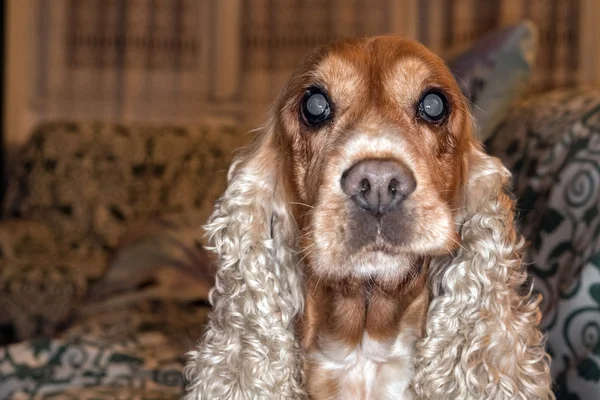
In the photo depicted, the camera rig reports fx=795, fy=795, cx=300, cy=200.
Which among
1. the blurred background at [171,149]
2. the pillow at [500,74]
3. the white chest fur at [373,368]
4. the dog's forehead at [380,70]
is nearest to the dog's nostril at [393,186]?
the dog's forehead at [380,70]

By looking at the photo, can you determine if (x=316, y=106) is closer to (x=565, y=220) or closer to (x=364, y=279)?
(x=364, y=279)

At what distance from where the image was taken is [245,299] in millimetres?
1502

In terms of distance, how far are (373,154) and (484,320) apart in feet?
1.34

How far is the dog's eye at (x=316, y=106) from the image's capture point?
1432mm

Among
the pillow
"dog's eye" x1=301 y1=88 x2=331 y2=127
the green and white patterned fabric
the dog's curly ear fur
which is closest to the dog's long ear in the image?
"dog's eye" x1=301 y1=88 x2=331 y2=127

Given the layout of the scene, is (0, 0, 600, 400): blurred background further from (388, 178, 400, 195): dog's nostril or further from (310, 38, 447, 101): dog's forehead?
(388, 178, 400, 195): dog's nostril

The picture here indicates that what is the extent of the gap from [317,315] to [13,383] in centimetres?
95

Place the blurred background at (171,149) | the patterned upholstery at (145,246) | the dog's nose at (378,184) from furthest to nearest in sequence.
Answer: the blurred background at (171,149), the patterned upholstery at (145,246), the dog's nose at (378,184)

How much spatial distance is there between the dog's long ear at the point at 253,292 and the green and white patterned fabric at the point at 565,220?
586 mm

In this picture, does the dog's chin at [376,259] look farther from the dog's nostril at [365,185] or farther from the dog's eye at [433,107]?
the dog's eye at [433,107]

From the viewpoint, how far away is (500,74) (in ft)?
7.39

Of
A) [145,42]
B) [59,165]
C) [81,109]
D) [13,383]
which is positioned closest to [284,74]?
[145,42]

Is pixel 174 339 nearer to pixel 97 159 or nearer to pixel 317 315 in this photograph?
pixel 317 315

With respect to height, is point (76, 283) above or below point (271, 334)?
below
